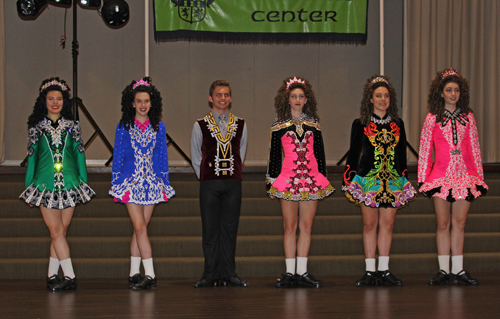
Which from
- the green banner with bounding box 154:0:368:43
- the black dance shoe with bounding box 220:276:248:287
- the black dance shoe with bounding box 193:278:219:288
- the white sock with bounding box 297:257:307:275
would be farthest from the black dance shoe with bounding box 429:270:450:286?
the green banner with bounding box 154:0:368:43

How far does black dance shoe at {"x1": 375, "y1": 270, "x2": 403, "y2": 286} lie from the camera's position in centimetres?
393

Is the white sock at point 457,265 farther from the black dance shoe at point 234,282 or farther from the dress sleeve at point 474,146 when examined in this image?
the black dance shoe at point 234,282

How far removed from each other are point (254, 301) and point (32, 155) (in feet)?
6.36

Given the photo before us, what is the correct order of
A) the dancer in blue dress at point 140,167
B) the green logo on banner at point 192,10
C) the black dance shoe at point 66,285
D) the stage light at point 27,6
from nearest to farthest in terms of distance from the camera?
the black dance shoe at point 66,285
the dancer in blue dress at point 140,167
the stage light at point 27,6
the green logo on banner at point 192,10

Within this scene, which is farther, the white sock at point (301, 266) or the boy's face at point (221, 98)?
the boy's face at point (221, 98)

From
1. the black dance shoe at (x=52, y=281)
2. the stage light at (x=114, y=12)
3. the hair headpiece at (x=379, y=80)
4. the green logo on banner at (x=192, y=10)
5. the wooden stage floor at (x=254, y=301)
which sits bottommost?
the wooden stage floor at (x=254, y=301)

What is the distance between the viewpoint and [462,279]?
13.1ft

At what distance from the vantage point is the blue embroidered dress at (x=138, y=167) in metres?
3.93

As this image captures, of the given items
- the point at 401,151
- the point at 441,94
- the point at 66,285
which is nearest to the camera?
the point at 66,285

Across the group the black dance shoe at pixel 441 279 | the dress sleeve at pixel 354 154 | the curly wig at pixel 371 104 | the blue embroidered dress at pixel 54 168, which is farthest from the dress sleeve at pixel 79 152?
the black dance shoe at pixel 441 279

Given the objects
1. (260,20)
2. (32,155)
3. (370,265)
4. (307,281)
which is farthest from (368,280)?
(260,20)

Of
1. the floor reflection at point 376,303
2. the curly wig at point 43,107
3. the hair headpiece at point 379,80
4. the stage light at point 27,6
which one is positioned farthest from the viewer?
the stage light at point 27,6

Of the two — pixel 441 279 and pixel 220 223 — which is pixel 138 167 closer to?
pixel 220 223

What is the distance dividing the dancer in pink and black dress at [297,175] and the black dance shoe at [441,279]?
824mm
